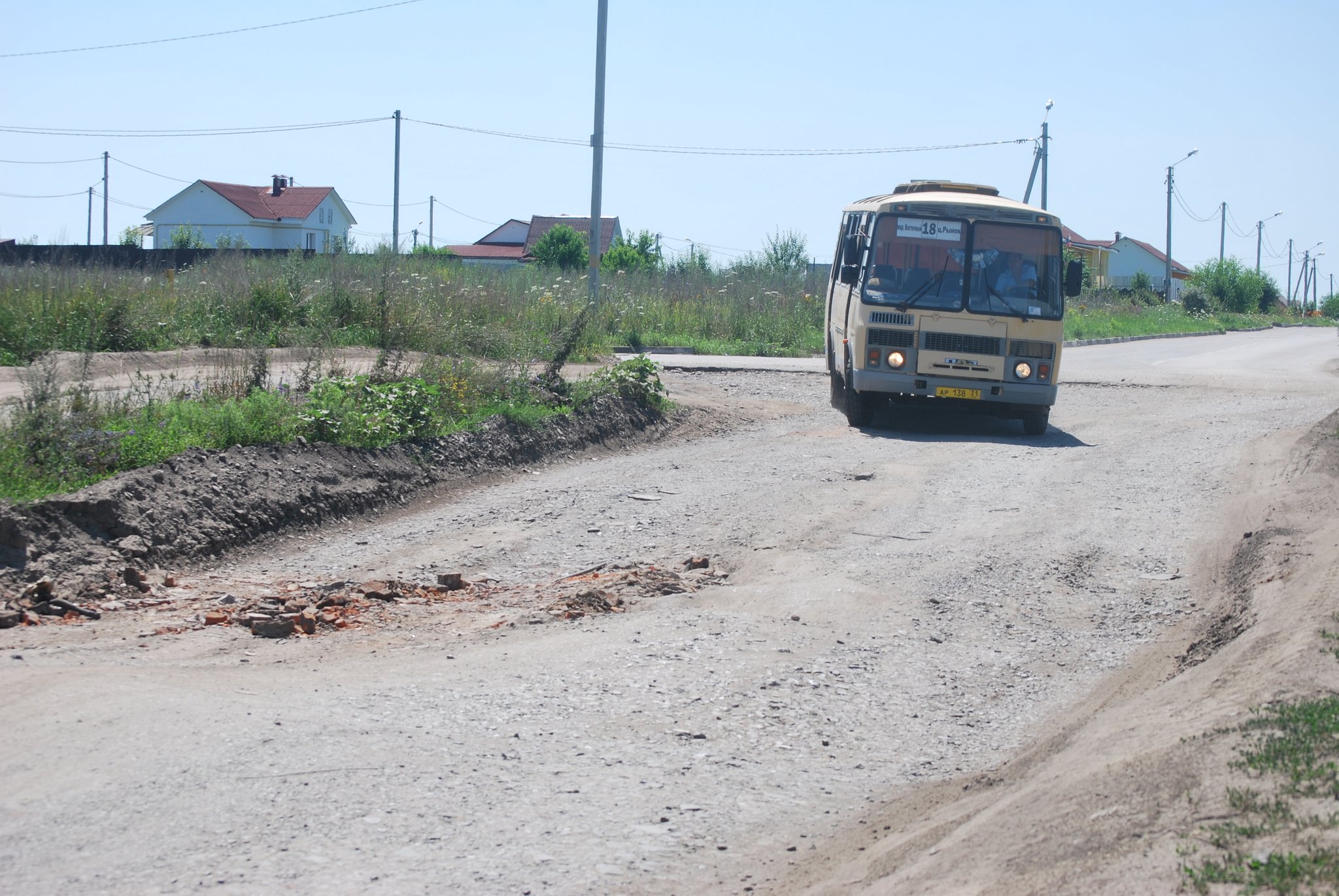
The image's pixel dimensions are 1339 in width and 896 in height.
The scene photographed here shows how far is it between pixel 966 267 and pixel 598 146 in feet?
45.3

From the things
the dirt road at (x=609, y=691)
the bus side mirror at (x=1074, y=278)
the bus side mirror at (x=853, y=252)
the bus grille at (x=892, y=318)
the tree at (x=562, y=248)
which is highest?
the tree at (x=562, y=248)

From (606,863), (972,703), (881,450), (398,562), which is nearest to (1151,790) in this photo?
(606,863)

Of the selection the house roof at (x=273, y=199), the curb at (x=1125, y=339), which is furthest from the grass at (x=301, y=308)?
the house roof at (x=273, y=199)

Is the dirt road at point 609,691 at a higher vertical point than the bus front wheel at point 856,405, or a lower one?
lower

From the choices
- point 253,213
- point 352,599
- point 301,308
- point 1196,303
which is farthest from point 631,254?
point 352,599

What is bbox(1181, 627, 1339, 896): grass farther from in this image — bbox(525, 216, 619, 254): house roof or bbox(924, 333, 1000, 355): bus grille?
bbox(525, 216, 619, 254): house roof

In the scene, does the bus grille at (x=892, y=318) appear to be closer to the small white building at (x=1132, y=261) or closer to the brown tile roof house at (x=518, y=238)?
the brown tile roof house at (x=518, y=238)

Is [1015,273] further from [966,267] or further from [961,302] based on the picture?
[961,302]

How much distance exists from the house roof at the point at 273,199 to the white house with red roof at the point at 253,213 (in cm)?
4

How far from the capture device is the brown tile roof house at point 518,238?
91.1m

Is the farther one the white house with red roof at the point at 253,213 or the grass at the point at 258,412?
the white house with red roof at the point at 253,213

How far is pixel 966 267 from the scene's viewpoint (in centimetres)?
1385

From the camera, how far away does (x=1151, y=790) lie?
11.7 ft

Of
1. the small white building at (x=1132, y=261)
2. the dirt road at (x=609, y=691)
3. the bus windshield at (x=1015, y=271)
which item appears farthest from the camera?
the small white building at (x=1132, y=261)
